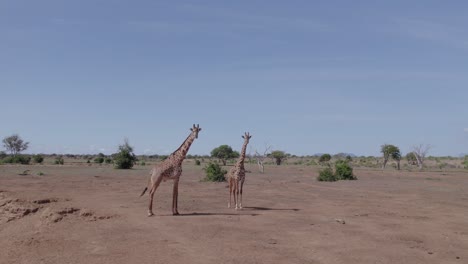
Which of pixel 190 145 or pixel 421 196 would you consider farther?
pixel 421 196

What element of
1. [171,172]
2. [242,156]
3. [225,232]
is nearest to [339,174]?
[242,156]

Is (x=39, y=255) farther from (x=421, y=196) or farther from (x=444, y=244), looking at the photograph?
(x=421, y=196)

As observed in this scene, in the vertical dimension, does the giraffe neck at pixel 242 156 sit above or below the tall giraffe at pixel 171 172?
above

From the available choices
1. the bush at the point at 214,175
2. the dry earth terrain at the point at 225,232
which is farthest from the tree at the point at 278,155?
the dry earth terrain at the point at 225,232

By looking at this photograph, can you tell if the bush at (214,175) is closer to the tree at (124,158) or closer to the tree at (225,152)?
the tree at (124,158)

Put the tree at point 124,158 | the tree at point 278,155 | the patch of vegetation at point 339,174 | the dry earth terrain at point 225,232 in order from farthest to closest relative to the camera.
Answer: the tree at point 278,155, the tree at point 124,158, the patch of vegetation at point 339,174, the dry earth terrain at point 225,232

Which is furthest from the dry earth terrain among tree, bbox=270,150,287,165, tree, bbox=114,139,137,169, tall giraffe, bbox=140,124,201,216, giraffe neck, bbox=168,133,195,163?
tree, bbox=270,150,287,165

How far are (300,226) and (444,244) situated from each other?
4.20 meters

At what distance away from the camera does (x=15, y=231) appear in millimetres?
14930

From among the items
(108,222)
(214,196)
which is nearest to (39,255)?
(108,222)

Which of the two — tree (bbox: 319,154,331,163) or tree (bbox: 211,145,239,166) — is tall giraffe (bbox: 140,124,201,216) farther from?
tree (bbox: 319,154,331,163)

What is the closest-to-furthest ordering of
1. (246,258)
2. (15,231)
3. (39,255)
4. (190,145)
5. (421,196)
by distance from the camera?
(246,258)
(39,255)
(15,231)
(190,145)
(421,196)

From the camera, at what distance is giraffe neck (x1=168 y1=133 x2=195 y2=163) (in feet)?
54.4

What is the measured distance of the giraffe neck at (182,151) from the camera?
16594 mm
